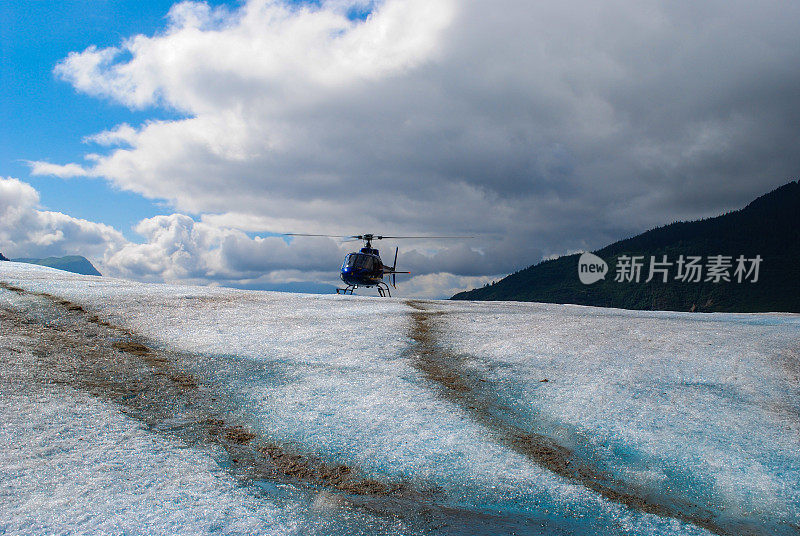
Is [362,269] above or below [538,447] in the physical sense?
above

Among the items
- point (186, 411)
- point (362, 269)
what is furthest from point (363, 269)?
point (186, 411)

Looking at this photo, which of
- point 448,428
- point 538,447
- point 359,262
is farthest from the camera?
point 359,262

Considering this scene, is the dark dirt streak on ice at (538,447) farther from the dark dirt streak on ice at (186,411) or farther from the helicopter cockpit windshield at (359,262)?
the helicopter cockpit windshield at (359,262)

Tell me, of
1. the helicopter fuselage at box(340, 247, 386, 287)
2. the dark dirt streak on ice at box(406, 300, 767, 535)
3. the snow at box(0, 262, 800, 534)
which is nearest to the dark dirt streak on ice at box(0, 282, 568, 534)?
the snow at box(0, 262, 800, 534)

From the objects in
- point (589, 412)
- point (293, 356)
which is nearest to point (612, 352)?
point (589, 412)

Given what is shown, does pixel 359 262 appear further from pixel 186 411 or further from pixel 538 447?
pixel 538 447

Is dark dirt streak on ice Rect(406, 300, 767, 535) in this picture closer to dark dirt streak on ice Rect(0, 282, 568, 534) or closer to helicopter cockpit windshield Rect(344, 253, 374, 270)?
dark dirt streak on ice Rect(0, 282, 568, 534)

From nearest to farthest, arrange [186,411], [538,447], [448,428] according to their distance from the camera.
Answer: [538,447], [448,428], [186,411]
